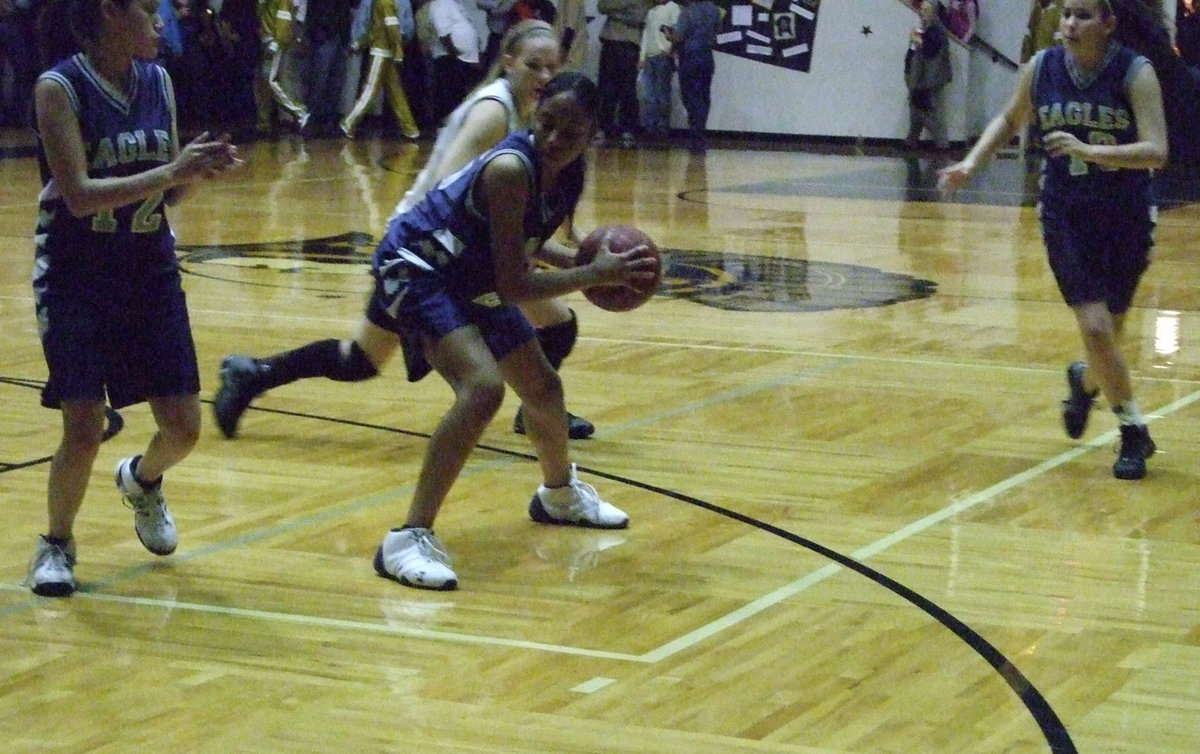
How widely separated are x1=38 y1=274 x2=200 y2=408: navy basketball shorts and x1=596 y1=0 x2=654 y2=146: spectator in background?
15626mm

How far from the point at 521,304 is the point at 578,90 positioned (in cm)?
95

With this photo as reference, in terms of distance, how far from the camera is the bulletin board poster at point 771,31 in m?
20.5

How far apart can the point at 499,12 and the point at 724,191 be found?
20.6ft

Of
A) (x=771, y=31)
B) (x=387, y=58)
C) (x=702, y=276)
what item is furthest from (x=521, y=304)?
(x=771, y=31)

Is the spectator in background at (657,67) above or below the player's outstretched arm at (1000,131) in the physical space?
below

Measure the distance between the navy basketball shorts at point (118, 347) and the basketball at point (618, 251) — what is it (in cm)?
104

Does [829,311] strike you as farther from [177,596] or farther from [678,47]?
[678,47]

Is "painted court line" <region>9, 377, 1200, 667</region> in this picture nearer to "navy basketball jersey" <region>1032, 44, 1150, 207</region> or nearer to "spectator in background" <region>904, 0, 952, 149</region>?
"navy basketball jersey" <region>1032, 44, 1150, 207</region>

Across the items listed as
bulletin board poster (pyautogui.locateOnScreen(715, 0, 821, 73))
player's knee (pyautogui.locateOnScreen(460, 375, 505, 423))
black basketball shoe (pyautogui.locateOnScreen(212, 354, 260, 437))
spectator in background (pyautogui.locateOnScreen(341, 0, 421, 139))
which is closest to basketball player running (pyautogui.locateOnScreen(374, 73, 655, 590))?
player's knee (pyautogui.locateOnScreen(460, 375, 505, 423))

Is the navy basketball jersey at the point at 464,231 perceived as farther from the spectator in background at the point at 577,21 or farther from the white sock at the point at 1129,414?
the spectator in background at the point at 577,21

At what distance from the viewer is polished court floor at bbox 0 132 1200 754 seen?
3.66m

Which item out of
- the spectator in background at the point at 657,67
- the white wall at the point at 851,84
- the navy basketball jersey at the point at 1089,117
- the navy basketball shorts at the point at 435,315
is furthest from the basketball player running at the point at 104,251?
the white wall at the point at 851,84

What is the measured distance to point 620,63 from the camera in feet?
67.9

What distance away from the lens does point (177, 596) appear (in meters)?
4.46
